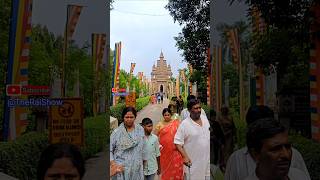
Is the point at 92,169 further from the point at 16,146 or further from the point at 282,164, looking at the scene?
the point at 282,164

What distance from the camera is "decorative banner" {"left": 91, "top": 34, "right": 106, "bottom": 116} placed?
6.46m

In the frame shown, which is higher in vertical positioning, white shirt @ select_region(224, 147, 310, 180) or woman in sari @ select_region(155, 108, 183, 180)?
white shirt @ select_region(224, 147, 310, 180)

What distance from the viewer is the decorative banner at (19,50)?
6.15 metres

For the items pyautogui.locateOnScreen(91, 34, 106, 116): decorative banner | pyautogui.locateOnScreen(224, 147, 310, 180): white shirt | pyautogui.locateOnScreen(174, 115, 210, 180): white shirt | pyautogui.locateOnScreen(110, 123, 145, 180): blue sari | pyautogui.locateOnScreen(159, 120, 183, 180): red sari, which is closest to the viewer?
pyautogui.locateOnScreen(224, 147, 310, 180): white shirt

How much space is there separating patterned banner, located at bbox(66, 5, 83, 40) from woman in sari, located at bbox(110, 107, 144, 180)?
55.7 inches

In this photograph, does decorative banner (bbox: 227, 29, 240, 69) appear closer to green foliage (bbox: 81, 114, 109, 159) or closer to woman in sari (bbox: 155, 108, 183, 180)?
woman in sari (bbox: 155, 108, 183, 180)

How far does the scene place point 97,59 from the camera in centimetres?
661

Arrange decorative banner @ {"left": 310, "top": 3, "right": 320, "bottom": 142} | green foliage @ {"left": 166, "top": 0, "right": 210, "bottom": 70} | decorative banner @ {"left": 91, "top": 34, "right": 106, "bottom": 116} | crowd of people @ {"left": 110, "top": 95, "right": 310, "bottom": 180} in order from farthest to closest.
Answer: green foliage @ {"left": 166, "top": 0, "right": 210, "bottom": 70}, decorative banner @ {"left": 91, "top": 34, "right": 106, "bottom": 116}, decorative banner @ {"left": 310, "top": 3, "right": 320, "bottom": 142}, crowd of people @ {"left": 110, "top": 95, "right": 310, "bottom": 180}

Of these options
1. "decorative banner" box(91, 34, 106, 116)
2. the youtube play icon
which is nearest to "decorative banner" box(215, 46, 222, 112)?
"decorative banner" box(91, 34, 106, 116)

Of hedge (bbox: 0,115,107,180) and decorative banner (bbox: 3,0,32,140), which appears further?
decorative banner (bbox: 3,0,32,140)

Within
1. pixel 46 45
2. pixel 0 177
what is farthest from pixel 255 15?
pixel 0 177

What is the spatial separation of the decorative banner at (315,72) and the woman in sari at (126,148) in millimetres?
1907

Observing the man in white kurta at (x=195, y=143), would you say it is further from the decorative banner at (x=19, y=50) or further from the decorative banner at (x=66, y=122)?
the decorative banner at (x=19, y=50)

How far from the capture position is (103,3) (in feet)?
20.6
